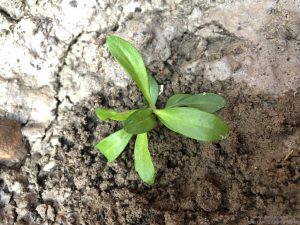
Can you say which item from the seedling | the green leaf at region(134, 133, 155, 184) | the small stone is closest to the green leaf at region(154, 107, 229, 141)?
the seedling

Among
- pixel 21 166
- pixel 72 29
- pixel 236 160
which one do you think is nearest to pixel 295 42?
pixel 236 160

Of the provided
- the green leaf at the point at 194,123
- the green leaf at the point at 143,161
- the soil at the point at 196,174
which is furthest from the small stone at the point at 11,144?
the green leaf at the point at 194,123

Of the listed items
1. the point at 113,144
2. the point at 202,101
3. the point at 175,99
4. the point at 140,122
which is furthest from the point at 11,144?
the point at 202,101

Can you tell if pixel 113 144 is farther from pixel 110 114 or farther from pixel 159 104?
pixel 159 104

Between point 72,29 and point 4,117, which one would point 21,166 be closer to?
point 4,117

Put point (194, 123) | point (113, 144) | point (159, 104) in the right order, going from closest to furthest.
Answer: point (194, 123) < point (113, 144) < point (159, 104)
